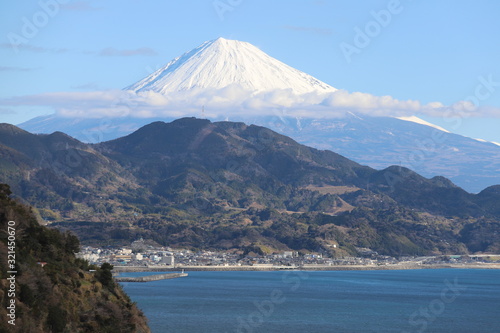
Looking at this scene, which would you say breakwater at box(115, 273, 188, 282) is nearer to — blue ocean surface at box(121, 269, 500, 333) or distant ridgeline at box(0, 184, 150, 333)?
blue ocean surface at box(121, 269, 500, 333)

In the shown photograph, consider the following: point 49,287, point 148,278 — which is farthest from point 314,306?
point 49,287

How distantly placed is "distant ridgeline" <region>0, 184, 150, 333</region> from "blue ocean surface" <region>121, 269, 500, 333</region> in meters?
23.4

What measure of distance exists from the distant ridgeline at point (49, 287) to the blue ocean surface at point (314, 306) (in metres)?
23.4

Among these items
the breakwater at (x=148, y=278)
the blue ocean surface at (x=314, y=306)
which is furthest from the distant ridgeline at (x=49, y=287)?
the breakwater at (x=148, y=278)

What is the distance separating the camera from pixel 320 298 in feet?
440

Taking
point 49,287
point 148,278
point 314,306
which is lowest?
point 314,306

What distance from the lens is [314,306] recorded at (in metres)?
119

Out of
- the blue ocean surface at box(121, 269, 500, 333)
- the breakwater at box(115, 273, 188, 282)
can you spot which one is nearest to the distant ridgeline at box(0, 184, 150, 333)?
the blue ocean surface at box(121, 269, 500, 333)

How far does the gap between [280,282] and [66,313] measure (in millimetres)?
132803

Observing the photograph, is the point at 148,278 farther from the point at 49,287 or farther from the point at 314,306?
the point at 49,287

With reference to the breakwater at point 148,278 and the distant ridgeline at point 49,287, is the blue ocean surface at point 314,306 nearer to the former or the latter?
the breakwater at point 148,278

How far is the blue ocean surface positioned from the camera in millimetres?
93688

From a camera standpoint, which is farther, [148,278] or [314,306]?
[148,278]

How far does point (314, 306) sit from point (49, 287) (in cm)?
7462
